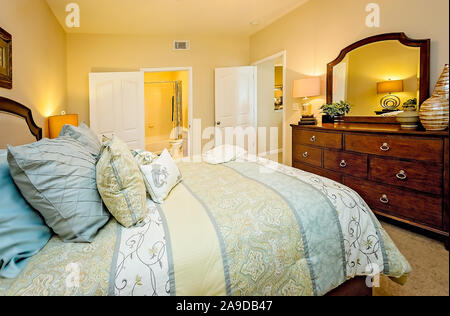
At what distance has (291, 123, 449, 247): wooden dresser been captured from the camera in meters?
1.43

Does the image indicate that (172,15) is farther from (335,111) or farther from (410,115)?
(410,115)

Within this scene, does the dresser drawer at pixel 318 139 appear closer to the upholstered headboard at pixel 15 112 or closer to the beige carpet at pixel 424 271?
the beige carpet at pixel 424 271

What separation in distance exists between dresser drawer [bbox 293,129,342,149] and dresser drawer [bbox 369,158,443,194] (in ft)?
1.16

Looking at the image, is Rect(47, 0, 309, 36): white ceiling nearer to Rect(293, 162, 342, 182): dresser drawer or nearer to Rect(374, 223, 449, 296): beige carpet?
Rect(293, 162, 342, 182): dresser drawer

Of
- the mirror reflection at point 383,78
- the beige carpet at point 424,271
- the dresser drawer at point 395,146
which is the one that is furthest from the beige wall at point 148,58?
the beige carpet at point 424,271

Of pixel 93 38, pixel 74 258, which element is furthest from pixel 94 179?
pixel 93 38

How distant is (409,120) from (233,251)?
1.55m

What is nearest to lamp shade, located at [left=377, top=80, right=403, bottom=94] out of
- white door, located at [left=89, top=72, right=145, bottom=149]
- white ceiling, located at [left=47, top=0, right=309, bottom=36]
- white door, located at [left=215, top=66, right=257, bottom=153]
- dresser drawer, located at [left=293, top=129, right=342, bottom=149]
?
dresser drawer, located at [left=293, top=129, right=342, bottom=149]

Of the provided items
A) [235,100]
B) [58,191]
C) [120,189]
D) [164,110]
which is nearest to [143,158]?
[120,189]

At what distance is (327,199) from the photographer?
997 millimetres

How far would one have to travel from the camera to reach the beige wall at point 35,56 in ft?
5.51

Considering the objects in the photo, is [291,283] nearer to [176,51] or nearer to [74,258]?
[74,258]

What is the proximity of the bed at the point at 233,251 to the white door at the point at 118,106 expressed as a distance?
9.38ft
